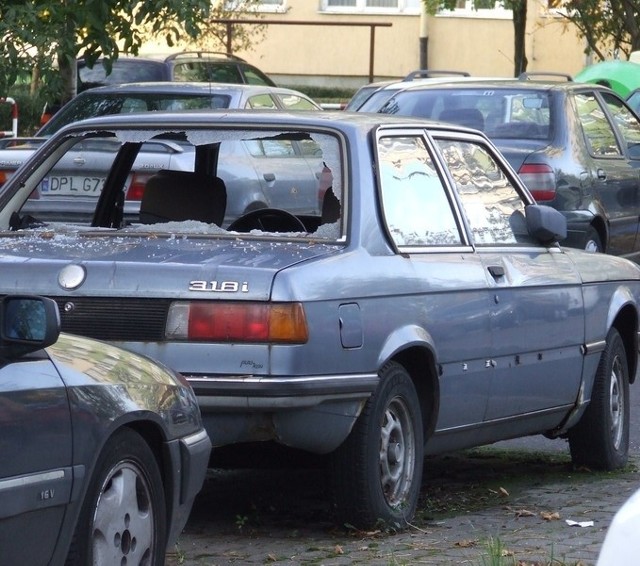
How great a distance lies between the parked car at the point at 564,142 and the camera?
39.7 feet

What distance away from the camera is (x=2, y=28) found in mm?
13625

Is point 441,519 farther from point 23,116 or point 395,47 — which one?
point 395,47

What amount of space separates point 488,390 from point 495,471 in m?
1.34

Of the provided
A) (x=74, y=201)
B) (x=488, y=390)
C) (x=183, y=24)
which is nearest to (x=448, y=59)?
(x=183, y=24)

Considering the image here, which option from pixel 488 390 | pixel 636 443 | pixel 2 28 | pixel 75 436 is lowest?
pixel 636 443

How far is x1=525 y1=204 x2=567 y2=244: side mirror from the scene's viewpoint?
7.59m

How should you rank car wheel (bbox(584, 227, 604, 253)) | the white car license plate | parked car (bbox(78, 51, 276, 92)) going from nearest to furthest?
1. the white car license plate
2. car wheel (bbox(584, 227, 604, 253))
3. parked car (bbox(78, 51, 276, 92))

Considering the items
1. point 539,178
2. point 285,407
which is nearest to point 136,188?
point 285,407

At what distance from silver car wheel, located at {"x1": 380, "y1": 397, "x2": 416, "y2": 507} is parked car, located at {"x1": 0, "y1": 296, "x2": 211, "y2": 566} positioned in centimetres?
114

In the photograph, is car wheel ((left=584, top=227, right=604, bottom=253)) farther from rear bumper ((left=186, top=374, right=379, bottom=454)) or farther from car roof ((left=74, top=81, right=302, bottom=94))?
rear bumper ((left=186, top=374, right=379, bottom=454))

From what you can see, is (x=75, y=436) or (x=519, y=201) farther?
(x=519, y=201)

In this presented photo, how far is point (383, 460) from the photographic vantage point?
6.30m

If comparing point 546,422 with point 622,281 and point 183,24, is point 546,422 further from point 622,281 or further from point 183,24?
point 183,24

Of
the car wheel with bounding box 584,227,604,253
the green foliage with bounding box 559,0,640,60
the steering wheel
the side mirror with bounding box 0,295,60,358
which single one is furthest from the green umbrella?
the side mirror with bounding box 0,295,60,358
